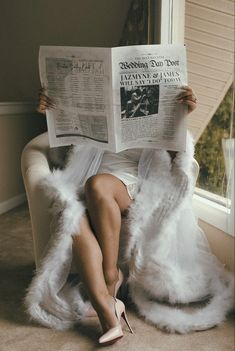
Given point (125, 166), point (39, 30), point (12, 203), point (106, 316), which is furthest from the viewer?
point (39, 30)

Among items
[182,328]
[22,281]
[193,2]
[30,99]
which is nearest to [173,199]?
[182,328]

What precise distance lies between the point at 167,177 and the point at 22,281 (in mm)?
734

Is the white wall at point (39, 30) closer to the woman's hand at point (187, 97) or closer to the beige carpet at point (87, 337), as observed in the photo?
the woman's hand at point (187, 97)

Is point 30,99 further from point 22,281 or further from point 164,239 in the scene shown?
point 164,239

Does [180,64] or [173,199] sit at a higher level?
[180,64]

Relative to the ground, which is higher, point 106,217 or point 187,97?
point 187,97

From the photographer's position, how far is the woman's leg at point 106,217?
1.17m

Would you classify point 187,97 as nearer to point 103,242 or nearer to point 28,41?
point 103,242

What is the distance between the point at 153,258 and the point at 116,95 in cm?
53

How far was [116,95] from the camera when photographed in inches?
45.4

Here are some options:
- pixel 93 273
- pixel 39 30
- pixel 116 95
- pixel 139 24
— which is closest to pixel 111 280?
pixel 93 273

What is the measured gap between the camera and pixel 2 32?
113 inches

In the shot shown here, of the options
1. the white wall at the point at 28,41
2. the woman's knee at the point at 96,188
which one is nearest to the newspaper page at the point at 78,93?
the woman's knee at the point at 96,188

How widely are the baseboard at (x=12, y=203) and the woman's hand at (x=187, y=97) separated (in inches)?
63.2
